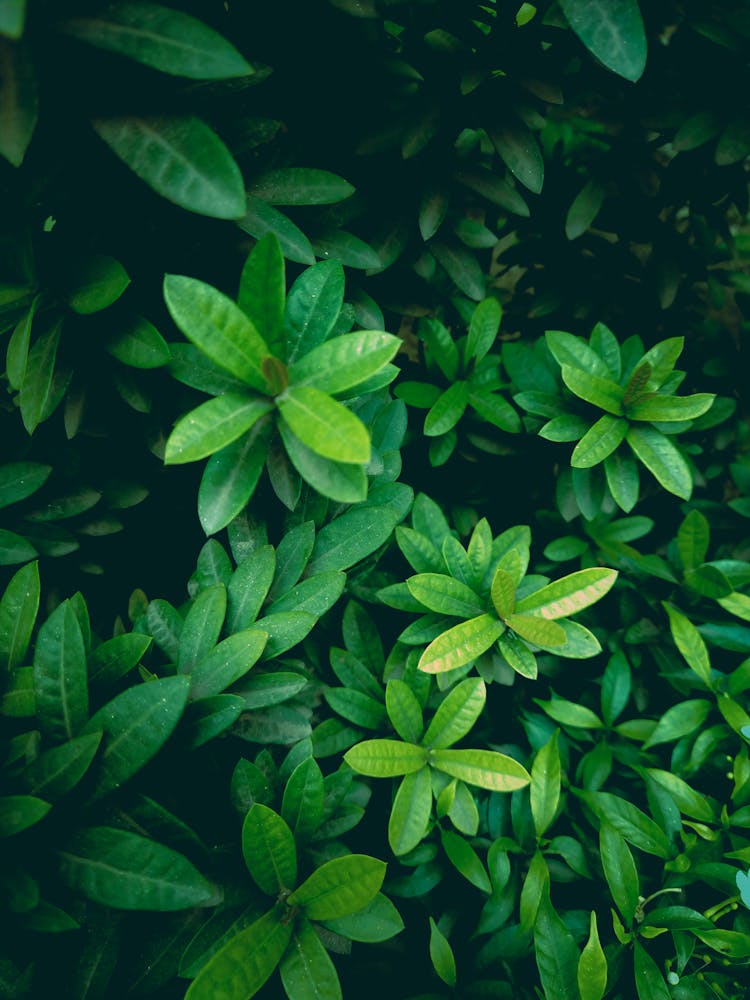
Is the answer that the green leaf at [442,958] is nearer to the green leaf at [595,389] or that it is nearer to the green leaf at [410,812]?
the green leaf at [410,812]

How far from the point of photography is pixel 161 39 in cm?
81

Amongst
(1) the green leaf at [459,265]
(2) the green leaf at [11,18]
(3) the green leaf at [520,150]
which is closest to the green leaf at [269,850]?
(2) the green leaf at [11,18]

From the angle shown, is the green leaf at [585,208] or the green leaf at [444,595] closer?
the green leaf at [444,595]

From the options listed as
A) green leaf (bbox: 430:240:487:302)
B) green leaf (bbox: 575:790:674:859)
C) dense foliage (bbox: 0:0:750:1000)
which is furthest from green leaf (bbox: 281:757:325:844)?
green leaf (bbox: 430:240:487:302)

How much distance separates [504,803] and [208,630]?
0.79 m

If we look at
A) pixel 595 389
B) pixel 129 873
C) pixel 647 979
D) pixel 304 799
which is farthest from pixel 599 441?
pixel 129 873

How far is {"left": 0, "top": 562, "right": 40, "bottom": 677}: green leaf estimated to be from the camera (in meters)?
1.05

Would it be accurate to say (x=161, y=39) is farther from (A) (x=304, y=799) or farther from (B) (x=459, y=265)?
(A) (x=304, y=799)

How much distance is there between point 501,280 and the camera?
112 inches

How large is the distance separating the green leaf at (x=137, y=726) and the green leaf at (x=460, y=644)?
420 mm

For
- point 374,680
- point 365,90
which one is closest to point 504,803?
point 374,680

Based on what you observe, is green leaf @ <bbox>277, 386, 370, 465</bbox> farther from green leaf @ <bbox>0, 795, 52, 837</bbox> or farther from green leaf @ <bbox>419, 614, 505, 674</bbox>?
green leaf @ <bbox>0, 795, 52, 837</bbox>

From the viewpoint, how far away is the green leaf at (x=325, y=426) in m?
0.82

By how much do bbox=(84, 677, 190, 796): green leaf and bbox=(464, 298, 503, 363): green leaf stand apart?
3.30 ft
